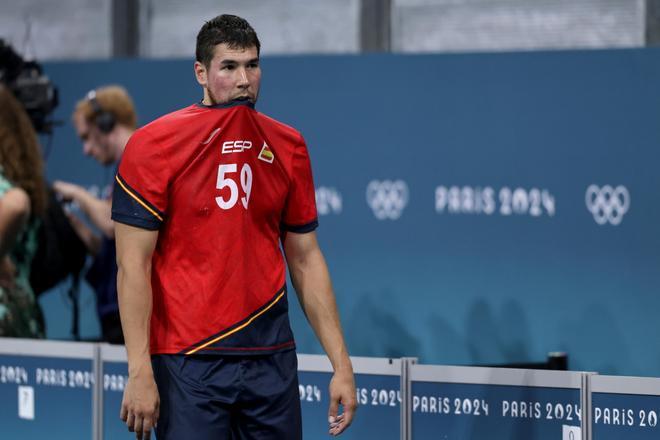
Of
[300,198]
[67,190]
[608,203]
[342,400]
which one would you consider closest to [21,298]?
[67,190]

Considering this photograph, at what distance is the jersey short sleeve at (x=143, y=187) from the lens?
9.04 ft

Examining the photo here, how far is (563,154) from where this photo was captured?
5078mm

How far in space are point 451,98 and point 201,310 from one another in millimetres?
2794

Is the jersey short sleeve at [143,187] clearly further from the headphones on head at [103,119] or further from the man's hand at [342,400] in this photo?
the headphones on head at [103,119]

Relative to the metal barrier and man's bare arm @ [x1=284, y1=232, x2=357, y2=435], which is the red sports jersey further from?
the metal barrier

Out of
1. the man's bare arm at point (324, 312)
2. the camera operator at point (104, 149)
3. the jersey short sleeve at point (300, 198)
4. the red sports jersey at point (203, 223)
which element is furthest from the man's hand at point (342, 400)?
the camera operator at point (104, 149)

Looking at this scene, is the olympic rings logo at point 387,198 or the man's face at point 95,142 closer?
the man's face at point 95,142

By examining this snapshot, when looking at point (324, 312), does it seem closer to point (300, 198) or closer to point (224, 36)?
point (300, 198)

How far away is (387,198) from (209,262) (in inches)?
108

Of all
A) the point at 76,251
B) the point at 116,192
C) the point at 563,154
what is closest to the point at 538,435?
the point at 116,192

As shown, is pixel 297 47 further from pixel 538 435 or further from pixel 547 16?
pixel 538 435

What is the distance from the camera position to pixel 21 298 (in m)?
4.66

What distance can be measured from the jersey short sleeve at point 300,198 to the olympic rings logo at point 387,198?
2.47 m

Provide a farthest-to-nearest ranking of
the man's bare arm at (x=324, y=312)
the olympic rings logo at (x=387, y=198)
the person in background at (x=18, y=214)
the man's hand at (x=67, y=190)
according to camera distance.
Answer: the olympic rings logo at (x=387, y=198), the man's hand at (x=67, y=190), the person in background at (x=18, y=214), the man's bare arm at (x=324, y=312)
